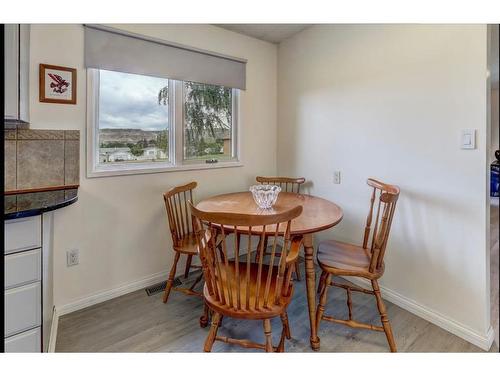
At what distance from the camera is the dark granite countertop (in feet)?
3.78

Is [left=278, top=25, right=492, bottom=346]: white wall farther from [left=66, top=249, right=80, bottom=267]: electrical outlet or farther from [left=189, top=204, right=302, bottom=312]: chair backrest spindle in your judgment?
[left=66, top=249, right=80, bottom=267]: electrical outlet

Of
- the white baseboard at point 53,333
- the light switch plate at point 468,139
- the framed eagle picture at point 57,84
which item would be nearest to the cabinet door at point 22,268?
the white baseboard at point 53,333

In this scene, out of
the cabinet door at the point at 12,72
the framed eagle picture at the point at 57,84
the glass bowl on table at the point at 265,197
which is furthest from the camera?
the glass bowl on table at the point at 265,197

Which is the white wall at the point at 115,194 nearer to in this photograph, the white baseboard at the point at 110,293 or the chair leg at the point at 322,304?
the white baseboard at the point at 110,293

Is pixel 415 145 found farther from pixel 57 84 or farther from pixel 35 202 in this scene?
pixel 57 84

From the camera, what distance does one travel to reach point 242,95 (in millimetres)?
2820

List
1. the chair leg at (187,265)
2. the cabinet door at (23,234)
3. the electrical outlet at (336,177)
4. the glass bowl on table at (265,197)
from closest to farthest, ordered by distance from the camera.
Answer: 1. the cabinet door at (23,234)
2. the glass bowl on table at (265,197)
3. the chair leg at (187,265)
4. the electrical outlet at (336,177)

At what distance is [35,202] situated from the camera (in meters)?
1.39

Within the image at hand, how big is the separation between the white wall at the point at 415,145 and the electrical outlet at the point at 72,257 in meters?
2.08

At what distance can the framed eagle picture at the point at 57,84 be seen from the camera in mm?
1766

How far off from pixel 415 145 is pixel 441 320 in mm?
1158

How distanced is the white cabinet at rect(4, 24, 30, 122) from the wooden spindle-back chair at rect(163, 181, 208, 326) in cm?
95
